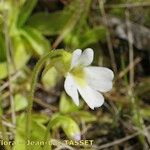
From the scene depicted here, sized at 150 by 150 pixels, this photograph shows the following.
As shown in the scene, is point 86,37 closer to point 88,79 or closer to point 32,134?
point 32,134

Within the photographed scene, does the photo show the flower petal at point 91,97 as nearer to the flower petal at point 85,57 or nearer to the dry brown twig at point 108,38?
the flower petal at point 85,57

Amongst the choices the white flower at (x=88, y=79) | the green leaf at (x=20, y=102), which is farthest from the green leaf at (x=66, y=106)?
the white flower at (x=88, y=79)

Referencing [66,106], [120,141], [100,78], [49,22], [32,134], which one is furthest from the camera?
[49,22]

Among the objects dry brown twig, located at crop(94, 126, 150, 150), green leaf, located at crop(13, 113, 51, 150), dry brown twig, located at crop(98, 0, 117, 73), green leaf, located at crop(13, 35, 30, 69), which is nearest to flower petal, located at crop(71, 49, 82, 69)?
green leaf, located at crop(13, 113, 51, 150)

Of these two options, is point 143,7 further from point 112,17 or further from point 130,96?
point 130,96

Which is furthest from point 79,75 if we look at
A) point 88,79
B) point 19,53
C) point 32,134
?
point 19,53

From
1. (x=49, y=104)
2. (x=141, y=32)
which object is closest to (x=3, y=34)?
(x=49, y=104)

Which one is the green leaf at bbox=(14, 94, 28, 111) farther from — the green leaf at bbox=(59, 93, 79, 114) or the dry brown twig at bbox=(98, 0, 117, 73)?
the dry brown twig at bbox=(98, 0, 117, 73)
